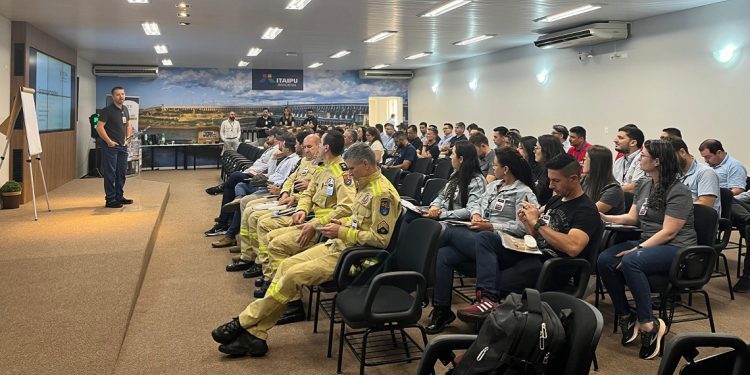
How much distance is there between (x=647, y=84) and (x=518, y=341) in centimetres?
854

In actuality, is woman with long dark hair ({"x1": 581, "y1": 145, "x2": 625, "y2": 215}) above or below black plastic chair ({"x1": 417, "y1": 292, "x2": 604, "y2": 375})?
above

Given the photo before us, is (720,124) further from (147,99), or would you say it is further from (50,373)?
(147,99)

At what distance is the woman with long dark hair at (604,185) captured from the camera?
13.9 feet

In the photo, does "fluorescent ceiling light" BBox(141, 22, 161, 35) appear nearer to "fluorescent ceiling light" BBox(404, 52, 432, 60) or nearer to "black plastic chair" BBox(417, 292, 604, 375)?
"fluorescent ceiling light" BBox(404, 52, 432, 60)

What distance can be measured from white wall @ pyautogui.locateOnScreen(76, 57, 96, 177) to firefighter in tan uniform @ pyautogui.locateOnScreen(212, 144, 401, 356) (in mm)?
11754

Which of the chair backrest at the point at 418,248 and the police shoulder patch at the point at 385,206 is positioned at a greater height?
the police shoulder patch at the point at 385,206

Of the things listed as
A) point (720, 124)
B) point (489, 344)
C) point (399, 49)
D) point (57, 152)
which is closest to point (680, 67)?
point (720, 124)

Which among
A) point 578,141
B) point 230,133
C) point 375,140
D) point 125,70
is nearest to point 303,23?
point 375,140

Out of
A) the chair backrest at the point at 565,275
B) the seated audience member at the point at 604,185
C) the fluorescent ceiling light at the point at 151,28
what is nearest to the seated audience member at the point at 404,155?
the fluorescent ceiling light at the point at 151,28

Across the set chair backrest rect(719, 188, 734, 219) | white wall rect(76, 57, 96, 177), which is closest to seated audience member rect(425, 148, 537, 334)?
chair backrest rect(719, 188, 734, 219)

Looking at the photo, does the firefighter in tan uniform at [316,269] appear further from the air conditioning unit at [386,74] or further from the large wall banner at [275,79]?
the large wall banner at [275,79]

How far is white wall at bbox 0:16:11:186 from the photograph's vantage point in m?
8.27

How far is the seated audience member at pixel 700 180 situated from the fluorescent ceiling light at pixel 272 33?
22.9 ft

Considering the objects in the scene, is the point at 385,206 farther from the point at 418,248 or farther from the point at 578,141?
the point at 578,141
